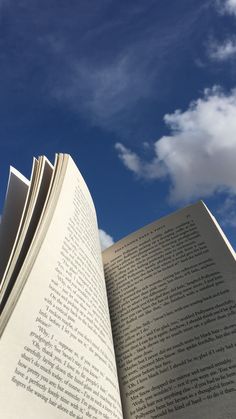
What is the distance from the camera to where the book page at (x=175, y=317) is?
171cm

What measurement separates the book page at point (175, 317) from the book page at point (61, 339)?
0.51 feet

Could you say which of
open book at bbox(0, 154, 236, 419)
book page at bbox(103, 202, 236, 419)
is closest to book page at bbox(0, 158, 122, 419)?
open book at bbox(0, 154, 236, 419)

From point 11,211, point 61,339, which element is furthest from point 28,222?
point 61,339

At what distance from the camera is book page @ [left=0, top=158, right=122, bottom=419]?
123 cm

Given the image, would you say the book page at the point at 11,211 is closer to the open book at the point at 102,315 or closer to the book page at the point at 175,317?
the open book at the point at 102,315

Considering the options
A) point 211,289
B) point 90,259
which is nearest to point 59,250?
point 90,259

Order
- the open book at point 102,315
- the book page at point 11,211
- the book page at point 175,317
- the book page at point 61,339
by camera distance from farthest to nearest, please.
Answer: the book page at point 11,211, the book page at point 175,317, the open book at point 102,315, the book page at point 61,339

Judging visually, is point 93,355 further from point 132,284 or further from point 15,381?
point 132,284

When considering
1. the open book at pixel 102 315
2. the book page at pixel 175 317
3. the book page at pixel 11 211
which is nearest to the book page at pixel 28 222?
the open book at pixel 102 315

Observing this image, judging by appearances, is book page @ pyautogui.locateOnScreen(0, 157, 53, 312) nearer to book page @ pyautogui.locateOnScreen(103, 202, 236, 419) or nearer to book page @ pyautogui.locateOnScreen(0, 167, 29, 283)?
book page @ pyautogui.locateOnScreen(0, 167, 29, 283)

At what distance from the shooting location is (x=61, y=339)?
149 centimetres

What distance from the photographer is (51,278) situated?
162 centimetres

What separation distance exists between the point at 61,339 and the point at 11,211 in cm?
73

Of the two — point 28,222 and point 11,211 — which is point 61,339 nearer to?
point 28,222
